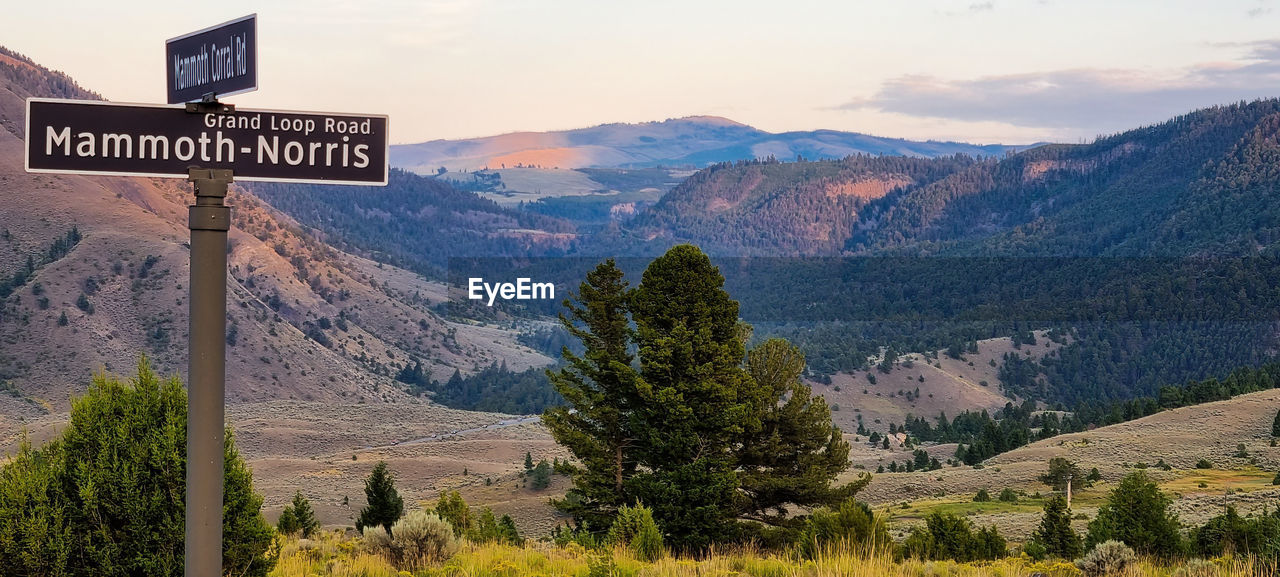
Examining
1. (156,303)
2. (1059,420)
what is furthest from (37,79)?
(1059,420)

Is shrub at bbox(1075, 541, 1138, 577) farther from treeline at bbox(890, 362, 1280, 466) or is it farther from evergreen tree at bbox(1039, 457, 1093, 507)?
treeline at bbox(890, 362, 1280, 466)

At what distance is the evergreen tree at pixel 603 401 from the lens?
93.0ft

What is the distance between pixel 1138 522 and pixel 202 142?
100ft

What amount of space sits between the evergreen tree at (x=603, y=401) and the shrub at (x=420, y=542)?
653 inches

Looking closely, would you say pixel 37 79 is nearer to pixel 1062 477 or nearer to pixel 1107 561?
pixel 1062 477

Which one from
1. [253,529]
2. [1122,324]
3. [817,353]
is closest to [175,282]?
[817,353]

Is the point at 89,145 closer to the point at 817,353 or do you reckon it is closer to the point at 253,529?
the point at 253,529

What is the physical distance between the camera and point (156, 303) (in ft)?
353

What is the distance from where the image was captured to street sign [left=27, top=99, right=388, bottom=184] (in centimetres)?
542

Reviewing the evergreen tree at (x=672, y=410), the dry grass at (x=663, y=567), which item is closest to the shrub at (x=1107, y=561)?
the dry grass at (x=663, y=567)

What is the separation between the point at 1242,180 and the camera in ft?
651

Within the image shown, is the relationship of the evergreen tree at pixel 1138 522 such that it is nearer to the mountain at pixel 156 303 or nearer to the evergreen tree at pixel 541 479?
the evergreen tree at pixel 541 479

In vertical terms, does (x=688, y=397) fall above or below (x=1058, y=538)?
above

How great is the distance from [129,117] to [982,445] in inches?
3860
